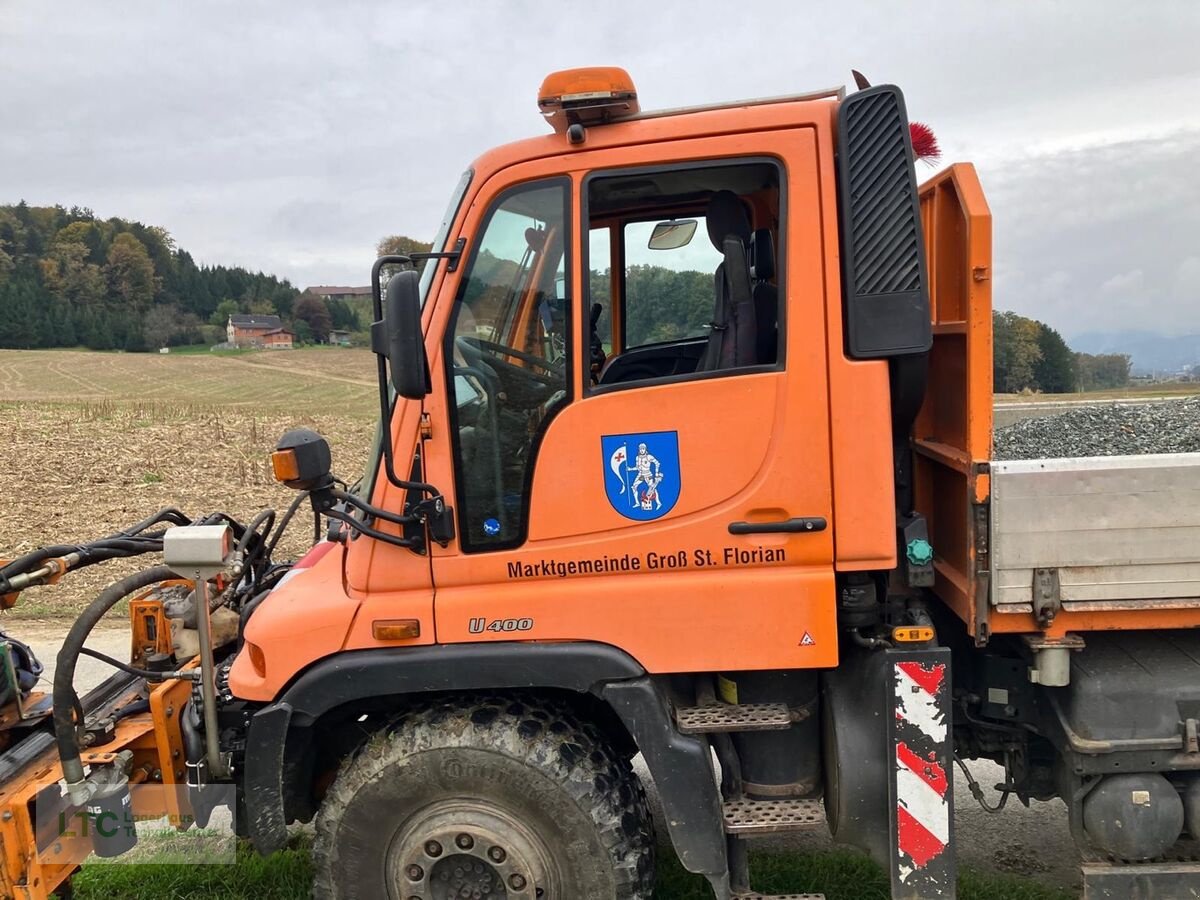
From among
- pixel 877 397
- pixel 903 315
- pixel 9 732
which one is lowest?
pixel 9 732

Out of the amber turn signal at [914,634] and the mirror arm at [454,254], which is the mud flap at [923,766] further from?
the mirror arm at [454,254]

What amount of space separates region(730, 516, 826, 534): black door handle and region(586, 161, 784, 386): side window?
0.49 m

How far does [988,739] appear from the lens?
321 centimetres

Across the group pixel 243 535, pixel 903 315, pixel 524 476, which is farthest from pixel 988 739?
pixel 243 535

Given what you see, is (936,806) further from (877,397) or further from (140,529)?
(140,529)

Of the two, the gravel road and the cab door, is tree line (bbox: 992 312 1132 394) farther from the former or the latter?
the gravel road

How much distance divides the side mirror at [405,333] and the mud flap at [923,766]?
68.3 inches

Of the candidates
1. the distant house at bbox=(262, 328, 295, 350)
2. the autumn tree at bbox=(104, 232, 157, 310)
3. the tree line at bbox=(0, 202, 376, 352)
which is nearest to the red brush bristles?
the tree line at bbox=(0, 202, 376, 352)

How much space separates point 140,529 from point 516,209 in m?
2.32

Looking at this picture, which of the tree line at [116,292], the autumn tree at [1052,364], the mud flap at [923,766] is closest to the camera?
the mud flap at [923,766]

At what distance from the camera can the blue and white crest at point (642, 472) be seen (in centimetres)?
271

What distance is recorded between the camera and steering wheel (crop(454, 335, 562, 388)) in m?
2.80

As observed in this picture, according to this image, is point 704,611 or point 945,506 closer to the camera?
point 704,611

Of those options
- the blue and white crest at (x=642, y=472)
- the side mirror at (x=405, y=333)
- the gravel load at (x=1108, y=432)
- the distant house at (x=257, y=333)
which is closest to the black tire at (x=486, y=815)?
the blue and white crest at (x=642, y=472)
